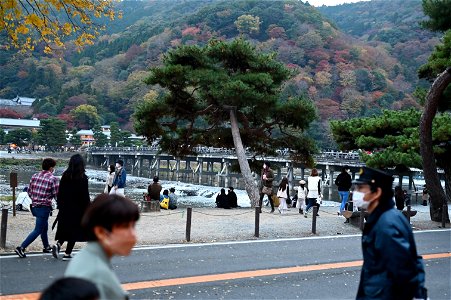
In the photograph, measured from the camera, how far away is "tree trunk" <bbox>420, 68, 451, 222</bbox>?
44.5 feet

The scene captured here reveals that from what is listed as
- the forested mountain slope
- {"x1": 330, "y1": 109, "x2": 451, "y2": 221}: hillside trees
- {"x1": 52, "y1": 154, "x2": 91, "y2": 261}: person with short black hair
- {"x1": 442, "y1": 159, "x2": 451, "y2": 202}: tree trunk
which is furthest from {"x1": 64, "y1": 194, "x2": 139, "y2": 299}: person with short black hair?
the forested mountain slope

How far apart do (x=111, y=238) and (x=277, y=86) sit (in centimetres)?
1778

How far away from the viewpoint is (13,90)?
367 feet

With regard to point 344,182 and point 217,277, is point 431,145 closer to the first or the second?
point 344,182

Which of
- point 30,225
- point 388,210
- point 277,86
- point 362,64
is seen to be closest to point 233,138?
point 277,86

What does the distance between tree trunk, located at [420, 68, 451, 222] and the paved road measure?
4812 millimetres

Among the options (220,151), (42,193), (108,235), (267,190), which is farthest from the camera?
(220,151)

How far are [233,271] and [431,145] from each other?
9074mm

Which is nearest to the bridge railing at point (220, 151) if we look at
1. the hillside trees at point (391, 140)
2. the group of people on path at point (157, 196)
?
the hillside trees at point (391, 140)

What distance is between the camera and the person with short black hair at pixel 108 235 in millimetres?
2297

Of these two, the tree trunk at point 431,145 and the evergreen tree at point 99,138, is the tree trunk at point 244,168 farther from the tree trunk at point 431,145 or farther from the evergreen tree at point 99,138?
the evergreen tree at point 99,138

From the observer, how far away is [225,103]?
19.1 m

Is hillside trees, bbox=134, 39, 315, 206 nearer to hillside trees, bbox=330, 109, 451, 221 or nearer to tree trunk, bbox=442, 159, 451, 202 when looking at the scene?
hillside trees, bbox=330, 109, 451, 221

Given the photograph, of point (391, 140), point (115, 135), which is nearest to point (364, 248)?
point (391, 140)
